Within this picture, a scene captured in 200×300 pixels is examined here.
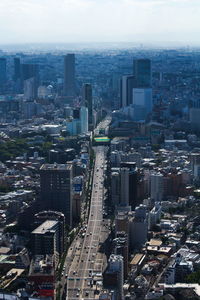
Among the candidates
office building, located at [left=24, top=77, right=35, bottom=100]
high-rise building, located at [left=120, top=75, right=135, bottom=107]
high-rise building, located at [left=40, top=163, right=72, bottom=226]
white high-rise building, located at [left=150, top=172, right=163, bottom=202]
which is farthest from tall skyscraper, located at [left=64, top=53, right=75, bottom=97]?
high-rise building, located at [left=40, top=163, right=72, bottom=226]

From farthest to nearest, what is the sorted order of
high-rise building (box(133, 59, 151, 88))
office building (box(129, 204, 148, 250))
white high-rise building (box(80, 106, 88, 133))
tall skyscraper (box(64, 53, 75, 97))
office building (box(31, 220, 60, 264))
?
tall skyscraper (box(64, 53, 75, 97))
high-rise building (box(133, 59, 151, 88))
white high-rise building (box(80, 106, 88, 133))
office building (box(129, 204, 148, 250))
office building (box(31, 220, 60, 264))

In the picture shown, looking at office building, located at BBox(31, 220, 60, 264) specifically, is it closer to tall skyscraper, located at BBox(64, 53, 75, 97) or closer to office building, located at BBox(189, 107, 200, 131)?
office building, located at BBox(189, 107, 200, 131)

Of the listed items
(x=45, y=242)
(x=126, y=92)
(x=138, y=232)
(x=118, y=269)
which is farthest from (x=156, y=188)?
(x=126, y=92)

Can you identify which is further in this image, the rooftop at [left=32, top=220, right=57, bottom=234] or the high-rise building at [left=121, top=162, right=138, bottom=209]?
the high-rise building at [left=121, top=162, right=138, bottom=209]

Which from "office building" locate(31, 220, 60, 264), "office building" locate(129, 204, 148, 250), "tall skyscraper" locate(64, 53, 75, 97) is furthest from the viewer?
"tall skyscraper" locate(64, 53, 75, 97)

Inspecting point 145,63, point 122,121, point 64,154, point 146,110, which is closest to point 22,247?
point 64,154

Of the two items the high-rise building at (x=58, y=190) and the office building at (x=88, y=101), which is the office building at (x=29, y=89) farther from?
the high-rise building at (x=58, y=190)

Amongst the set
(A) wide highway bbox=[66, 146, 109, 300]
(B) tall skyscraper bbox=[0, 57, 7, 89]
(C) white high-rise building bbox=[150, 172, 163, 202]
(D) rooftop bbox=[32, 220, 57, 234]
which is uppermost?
(B) tall skyscraper bbox=[0, 57, 7, 89]

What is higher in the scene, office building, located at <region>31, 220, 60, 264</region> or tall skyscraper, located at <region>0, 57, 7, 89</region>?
tall skyscraper, located at <region>0, 57, 7, 89</region>

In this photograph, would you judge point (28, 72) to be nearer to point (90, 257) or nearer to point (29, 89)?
point (29, 89)

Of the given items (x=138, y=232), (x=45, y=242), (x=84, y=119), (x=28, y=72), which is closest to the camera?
(x=45, y=242)
